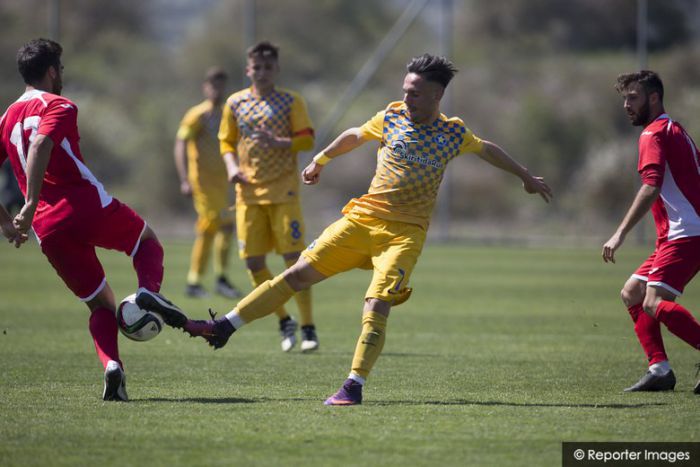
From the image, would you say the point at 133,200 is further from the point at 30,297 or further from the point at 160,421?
the point at 160,421

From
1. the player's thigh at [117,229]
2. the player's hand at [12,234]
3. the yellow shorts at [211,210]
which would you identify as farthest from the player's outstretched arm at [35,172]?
the yellow shorts at [211,210]

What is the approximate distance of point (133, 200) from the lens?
115 feet

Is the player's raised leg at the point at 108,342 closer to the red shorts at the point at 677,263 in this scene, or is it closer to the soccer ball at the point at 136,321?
the soccer ball at the point at 136,321

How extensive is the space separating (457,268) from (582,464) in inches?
600

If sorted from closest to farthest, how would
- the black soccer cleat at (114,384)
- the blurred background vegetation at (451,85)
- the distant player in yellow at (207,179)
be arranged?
1. the black soccer cleat at (114,384)
2. the distant player in yellow at (207,179)
3. the blurred background vegetation at (451,85)

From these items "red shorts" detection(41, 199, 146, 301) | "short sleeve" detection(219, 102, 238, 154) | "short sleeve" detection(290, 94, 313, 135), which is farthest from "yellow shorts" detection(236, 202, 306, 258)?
"red shorts" detection(41, 199, 146, 301)

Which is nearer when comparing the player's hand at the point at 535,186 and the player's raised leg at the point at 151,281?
the player's raised leg at the point at 151,281

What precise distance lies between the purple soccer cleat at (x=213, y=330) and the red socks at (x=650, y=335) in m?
2.73

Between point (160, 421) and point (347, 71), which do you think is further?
point (347, 71)

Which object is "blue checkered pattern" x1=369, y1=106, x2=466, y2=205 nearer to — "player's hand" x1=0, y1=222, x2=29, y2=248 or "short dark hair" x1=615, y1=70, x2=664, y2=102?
"short dark hair" x1=615, y1=70, x2=664, y2=102

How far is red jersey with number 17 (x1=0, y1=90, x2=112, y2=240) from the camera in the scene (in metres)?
6.57

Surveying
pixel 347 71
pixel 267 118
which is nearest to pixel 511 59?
pixel 347 71

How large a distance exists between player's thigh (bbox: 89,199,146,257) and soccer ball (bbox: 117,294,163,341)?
1.37 ft

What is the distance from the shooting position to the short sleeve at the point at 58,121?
6434 millimetres
